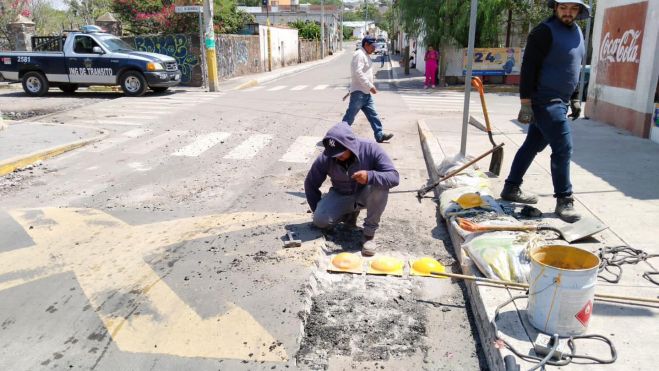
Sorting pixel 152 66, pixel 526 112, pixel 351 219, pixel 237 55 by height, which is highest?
pixel 237 55

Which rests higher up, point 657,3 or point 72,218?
point 657,3

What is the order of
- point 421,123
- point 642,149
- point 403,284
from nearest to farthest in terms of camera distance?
point 403,284 → point 642,149 → point 421,123

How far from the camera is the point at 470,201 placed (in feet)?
17.1

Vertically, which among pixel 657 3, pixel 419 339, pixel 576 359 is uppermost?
pixel 657 3

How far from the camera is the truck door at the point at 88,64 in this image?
1712 centimetres

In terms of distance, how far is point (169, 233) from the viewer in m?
5.35

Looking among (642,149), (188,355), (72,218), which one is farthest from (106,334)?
(642,149)

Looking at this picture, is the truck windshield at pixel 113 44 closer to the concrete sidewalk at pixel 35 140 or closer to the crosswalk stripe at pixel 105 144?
the concrete sidewalk at pixel 35 140

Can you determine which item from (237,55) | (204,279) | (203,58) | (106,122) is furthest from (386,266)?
(237,55)

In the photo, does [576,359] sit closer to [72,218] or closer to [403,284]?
[403,284]

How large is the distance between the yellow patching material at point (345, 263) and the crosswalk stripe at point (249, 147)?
A: 4.31m

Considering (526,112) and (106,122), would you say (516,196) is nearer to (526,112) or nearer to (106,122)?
(526,112)

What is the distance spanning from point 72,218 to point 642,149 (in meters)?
7.91

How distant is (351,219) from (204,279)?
5.54 feet
